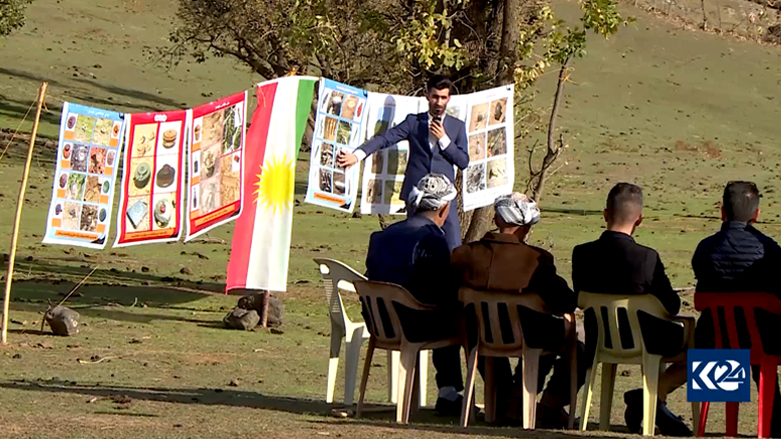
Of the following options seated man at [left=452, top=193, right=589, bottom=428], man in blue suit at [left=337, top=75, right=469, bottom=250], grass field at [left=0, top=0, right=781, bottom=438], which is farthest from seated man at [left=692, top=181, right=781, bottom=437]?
man in blue suit at [left=337, top=75, right=469, bottom=250]

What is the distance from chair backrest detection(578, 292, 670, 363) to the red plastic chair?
26cm

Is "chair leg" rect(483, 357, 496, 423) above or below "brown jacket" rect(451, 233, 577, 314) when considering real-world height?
below

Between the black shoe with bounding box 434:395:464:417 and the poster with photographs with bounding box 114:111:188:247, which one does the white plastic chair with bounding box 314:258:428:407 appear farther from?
the poster with photographs with bounding box 114:111:188:247

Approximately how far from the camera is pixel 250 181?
1160 centimetres

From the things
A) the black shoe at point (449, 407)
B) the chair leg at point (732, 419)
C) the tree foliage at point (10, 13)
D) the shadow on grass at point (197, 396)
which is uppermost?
the tree foliage at point (10, 13)

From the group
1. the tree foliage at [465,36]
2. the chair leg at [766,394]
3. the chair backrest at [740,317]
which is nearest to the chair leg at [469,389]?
the chair backrest at [740,317]

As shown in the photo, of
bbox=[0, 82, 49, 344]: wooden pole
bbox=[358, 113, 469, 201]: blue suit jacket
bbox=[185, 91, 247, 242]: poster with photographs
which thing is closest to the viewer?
bbox=[358, 113, 469, 201]: blue suit jacket

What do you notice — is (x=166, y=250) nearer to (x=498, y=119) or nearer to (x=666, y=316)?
(x=498, y=119)

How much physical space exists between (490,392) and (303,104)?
4.30 metres

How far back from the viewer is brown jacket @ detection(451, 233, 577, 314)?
7734 mm

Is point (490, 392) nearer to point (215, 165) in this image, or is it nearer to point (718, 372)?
point (718, 372)

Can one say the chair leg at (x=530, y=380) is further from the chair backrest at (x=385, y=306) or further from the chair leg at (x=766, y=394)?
the chair leg at (x=766, y=394)

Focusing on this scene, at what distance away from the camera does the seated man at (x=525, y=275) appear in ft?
25.4

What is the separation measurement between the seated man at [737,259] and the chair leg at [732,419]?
0.25 m
